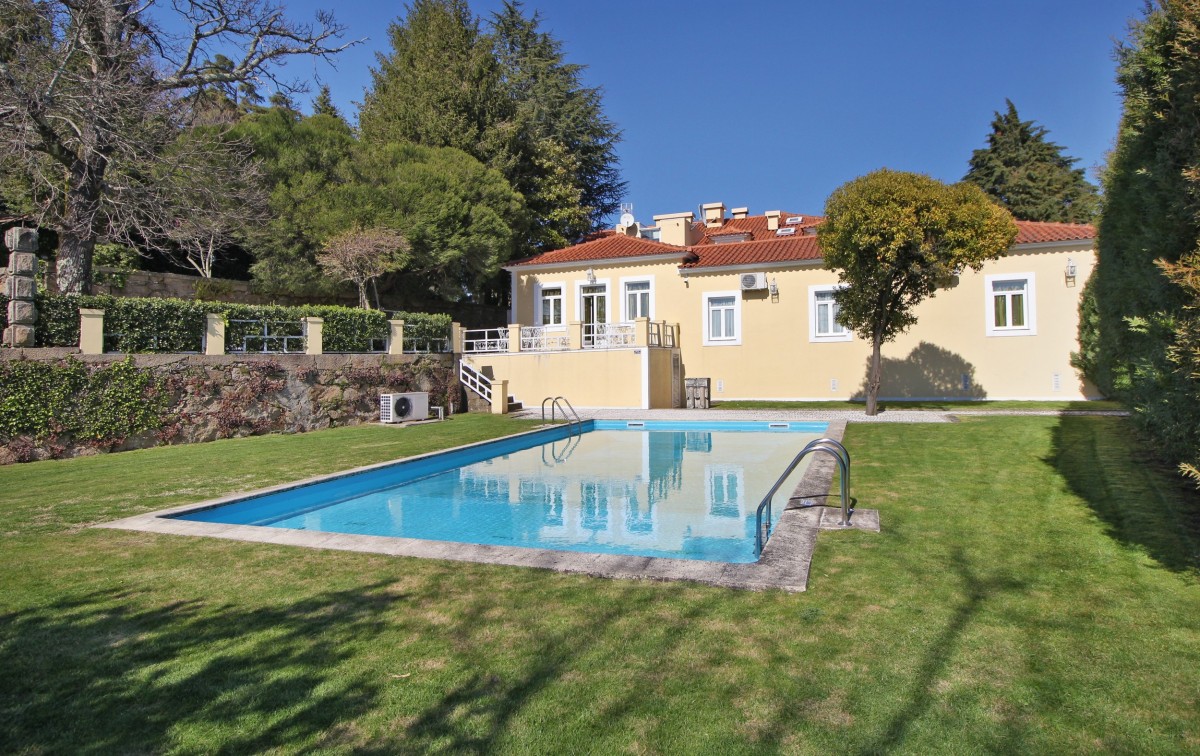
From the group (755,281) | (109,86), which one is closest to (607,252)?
(755,281)

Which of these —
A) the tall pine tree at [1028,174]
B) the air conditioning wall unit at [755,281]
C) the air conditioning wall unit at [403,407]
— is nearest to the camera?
the air conditioning wall unit at [403,407]

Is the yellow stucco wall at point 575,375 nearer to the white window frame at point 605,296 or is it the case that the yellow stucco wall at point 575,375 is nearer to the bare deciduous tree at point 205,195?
the white window frame at point 605,296

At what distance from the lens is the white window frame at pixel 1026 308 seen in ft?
62.2

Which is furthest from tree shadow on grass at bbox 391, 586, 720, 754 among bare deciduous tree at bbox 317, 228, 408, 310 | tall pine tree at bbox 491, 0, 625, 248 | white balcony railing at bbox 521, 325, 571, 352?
tall pine tree at bbox 491, 0, 625, 248

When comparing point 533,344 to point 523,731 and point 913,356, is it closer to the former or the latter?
point 913,356

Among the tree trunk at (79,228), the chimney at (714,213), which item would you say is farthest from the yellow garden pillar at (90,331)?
the chimney at (714,213)

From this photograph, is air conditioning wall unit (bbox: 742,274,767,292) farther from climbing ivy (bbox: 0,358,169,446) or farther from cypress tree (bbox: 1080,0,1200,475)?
climbing ivy (bbox: 0,358,169,446)

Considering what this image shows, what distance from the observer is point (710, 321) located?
22281 mm

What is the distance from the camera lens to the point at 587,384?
20453mm

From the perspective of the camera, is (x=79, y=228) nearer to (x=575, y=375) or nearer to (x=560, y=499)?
(x=575, y=375)

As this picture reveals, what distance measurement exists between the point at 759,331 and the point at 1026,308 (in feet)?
24.5

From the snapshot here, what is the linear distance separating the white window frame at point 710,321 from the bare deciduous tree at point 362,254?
32.4 feet

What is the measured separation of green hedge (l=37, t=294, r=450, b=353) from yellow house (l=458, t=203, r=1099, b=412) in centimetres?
390

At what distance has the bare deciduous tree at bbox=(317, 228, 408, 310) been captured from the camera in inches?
789
